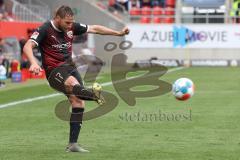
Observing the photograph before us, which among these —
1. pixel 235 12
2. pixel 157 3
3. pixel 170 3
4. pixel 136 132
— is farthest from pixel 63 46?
pixel 157 3

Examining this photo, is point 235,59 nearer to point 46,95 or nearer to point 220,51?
point 220,51

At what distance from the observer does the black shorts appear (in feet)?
34.2

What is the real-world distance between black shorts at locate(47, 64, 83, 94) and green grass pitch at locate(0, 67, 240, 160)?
91 cm

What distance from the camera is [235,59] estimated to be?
4053 centimetres

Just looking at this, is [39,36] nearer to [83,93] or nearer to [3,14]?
[83,93]

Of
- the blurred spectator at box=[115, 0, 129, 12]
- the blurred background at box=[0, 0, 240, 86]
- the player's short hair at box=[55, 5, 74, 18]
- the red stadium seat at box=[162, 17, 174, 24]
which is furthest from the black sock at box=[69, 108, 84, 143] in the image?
the blurred spectator at box=[115, 0, 129, 12]

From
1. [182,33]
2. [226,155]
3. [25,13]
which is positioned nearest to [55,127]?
Answer: [226,155]

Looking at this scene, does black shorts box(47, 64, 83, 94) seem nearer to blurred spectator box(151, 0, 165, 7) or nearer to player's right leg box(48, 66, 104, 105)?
player's right leg box(48, 66, 104, 105)

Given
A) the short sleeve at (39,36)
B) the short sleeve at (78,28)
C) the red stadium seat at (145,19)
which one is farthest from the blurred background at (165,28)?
the short sleeve at (39,36)

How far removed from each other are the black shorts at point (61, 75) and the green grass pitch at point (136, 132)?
35.9 inches

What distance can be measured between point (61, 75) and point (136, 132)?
2405 millimetres

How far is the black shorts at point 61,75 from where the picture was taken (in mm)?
10438

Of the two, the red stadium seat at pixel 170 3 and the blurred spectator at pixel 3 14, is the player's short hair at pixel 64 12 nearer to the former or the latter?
the blurred spectator at pixel 3 14

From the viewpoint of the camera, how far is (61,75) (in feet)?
34.3
